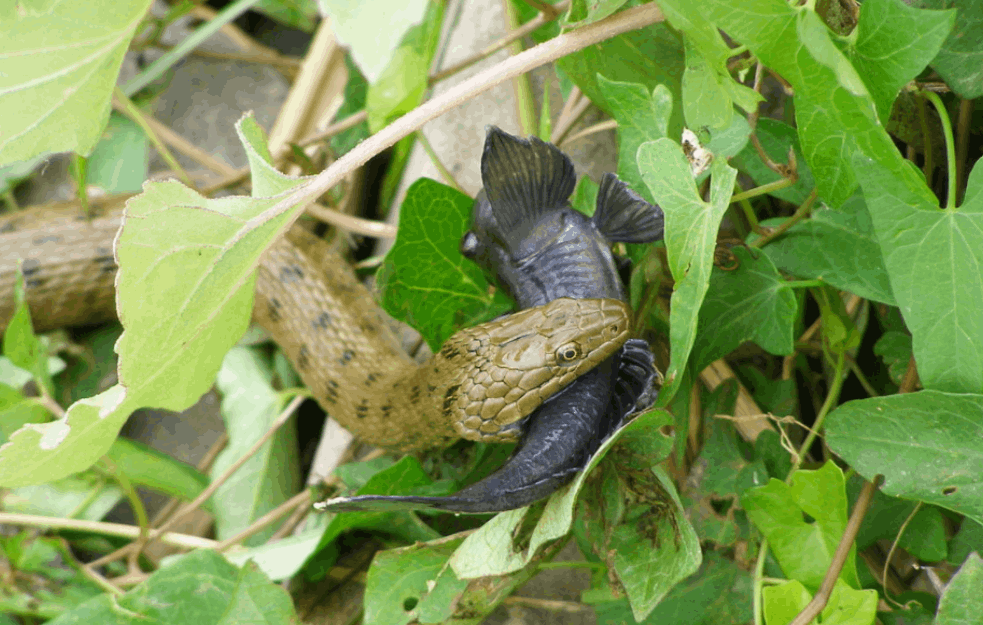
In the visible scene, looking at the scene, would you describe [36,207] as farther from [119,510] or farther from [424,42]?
[424,42]

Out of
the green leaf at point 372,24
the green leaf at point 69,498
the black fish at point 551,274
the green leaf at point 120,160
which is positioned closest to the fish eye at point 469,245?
the black fish at point 551,274

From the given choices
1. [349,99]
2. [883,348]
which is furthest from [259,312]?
[883,348]

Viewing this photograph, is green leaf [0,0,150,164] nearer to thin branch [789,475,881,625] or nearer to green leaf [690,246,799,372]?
green leaf [690,246,799,372]

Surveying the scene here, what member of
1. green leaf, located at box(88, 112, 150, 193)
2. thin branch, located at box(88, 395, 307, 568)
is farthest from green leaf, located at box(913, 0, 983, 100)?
green leaf, located at box(88, 112, 150, 193)

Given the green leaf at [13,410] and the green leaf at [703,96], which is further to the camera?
the green leaf at [13,410]

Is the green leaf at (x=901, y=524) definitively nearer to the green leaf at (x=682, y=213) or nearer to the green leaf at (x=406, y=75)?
the green leaf at (x=682, y=213)

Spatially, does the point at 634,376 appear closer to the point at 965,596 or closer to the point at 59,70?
the point at 965,596
